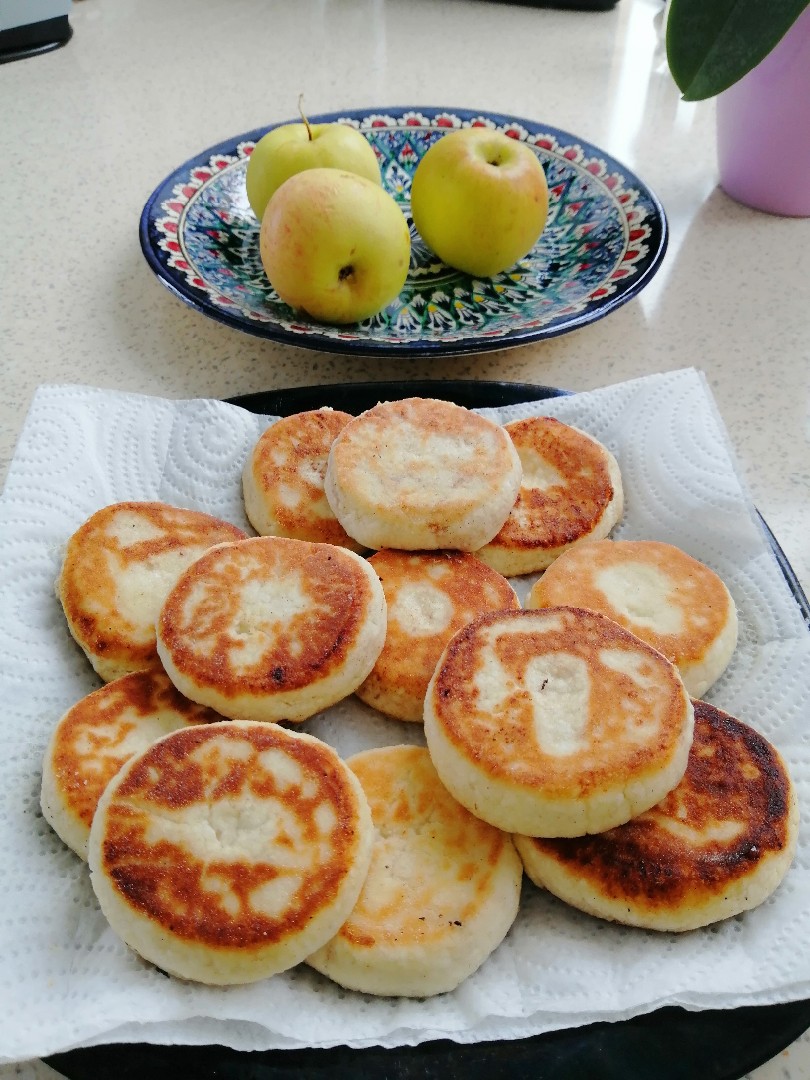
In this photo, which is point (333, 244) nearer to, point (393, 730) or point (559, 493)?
point (559, 493)

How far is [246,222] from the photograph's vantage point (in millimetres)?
1651

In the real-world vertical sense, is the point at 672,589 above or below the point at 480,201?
below

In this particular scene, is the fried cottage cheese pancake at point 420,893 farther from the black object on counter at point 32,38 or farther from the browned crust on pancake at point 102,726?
the black object on counter at point 32,38

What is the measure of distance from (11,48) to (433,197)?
4.95 ft

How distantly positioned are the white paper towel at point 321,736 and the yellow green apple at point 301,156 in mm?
520

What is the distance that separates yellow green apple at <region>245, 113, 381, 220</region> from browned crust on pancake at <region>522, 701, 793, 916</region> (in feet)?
3.67

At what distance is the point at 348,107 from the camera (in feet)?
7.38

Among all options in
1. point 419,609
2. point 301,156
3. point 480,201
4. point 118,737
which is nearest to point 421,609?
point 419,609

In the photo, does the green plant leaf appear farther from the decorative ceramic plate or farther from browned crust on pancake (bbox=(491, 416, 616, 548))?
browned crust on pancake (bbox=(491, 416, 616, 548))

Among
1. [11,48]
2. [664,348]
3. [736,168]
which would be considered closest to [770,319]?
[664,348]

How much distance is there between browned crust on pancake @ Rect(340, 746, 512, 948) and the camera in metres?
0.77

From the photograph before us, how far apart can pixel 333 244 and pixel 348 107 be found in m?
1.09

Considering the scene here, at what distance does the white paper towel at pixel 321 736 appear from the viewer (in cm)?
73

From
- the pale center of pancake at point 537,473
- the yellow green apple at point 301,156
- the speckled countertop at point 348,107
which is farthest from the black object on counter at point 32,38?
the pale center of pancake at point 537,473
